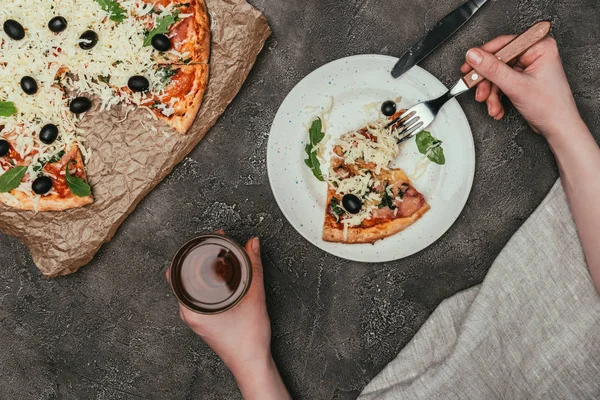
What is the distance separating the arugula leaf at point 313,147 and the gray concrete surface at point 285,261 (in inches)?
10.1

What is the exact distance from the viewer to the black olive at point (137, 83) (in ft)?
7.25

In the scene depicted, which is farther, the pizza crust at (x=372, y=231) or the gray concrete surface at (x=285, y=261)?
the gray concrete surface at (x=285, y=261)

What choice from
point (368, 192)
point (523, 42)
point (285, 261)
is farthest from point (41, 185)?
point (523, 42)

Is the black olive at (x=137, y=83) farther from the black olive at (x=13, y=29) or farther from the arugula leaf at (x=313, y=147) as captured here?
the arugula leaf at (x=313, y=147)

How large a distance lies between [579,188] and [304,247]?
125cm

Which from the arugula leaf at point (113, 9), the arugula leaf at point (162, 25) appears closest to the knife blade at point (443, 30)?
Result: the arugula leaf at point (162, 25)

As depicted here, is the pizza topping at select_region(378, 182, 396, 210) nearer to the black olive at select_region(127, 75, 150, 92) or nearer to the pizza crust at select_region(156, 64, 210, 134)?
the pizza crust at select_region(156, 64, 210, 134)

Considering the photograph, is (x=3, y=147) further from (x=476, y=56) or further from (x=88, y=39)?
(x=476, y=56)

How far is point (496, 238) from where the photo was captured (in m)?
2.41

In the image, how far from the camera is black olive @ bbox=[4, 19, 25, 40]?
2.19m

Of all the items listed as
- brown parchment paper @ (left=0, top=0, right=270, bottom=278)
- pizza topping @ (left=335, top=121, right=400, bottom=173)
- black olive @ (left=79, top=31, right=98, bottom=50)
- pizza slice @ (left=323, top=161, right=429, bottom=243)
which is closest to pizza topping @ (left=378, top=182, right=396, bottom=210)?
pizza slice @ (left=323, top=161, right=429, bottom=243)

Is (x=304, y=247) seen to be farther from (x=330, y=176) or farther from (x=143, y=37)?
(x=143, y=37)

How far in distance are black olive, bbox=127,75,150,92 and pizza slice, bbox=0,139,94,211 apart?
39 centimetres

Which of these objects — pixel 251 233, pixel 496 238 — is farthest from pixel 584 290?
pixel 251 233
